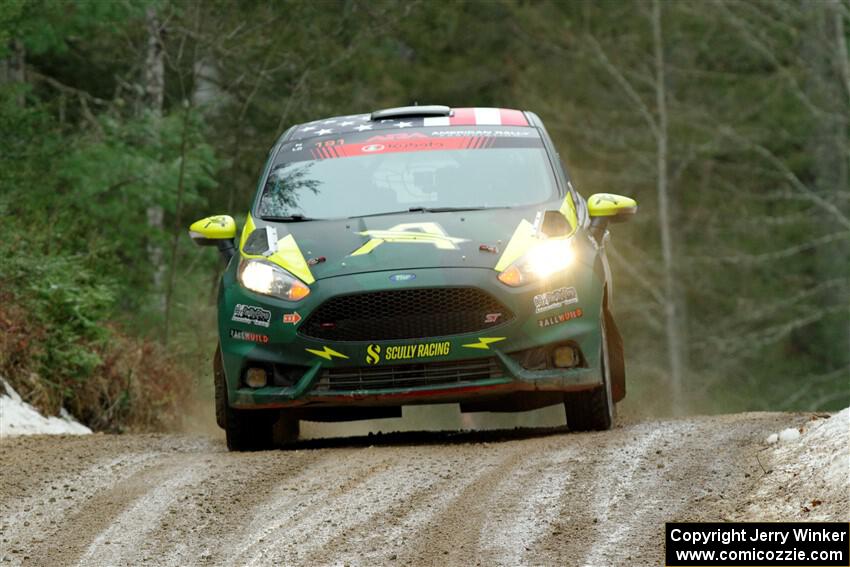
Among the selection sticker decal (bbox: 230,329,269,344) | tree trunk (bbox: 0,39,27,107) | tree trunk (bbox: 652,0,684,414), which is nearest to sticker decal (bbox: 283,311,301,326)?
sticker decal (bbox: 230,329,269,344)

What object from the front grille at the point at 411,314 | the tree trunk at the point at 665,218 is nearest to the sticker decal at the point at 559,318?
the front grille at the point at 411,314

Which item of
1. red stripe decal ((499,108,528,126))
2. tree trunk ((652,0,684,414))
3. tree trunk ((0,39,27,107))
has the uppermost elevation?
tree trunk ((0,39,27,107))

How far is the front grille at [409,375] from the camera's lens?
9445mm

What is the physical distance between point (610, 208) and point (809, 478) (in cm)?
327

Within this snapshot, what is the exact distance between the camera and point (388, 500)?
7672 mm

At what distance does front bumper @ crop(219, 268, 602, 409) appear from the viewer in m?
9.35

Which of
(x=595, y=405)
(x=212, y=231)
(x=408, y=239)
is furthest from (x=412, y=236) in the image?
(x=595, y=405)

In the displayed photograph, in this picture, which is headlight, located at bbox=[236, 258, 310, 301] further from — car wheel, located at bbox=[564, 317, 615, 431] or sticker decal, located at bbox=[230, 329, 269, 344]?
car wheel, located at bbox=[564, 317, 615, 431]

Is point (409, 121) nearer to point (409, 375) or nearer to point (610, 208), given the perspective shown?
point (610, 208)

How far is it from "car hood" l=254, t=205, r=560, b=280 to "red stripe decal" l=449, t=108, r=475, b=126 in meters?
1.26

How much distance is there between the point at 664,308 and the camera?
120 ft

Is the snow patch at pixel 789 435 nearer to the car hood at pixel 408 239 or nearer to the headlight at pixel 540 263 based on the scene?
the headlight at pixel 540 263

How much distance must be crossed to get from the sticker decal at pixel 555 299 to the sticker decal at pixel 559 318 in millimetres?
53

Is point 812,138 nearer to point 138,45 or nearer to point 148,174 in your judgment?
point 138,45
